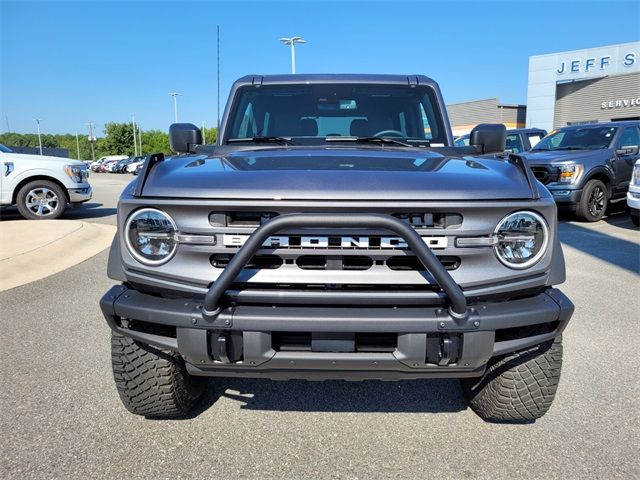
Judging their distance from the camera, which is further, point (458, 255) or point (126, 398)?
point (126, 398)

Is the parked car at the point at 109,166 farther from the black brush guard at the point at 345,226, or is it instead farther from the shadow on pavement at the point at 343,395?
the black brush guard at the point at 345,226

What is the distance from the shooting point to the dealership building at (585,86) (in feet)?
Answer: 86.3

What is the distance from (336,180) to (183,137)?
5.74 ft

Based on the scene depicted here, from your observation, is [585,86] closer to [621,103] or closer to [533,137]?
[621,103]

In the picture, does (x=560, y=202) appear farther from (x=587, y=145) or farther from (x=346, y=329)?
(x=346, y=329)

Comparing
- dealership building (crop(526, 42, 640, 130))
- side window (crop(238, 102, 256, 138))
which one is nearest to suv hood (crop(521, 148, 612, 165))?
side window (crop(238, 102, 256, 138))

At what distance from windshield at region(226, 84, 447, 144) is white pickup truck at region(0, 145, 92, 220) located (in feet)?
24.6

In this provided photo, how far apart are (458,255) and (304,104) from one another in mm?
1975

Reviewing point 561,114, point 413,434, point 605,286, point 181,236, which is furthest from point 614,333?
point 561,114

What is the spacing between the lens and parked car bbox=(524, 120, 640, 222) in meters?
9.33

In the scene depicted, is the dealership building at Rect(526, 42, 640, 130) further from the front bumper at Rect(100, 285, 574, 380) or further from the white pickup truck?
the front bumper at Rect(100, 285, 574, 380)

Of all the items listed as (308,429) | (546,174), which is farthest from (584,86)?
(308,429)

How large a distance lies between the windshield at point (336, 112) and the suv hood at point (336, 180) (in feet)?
3.63

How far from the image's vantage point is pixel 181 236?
2.02 meters
